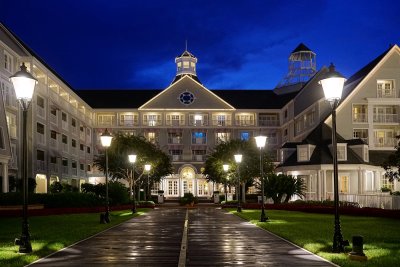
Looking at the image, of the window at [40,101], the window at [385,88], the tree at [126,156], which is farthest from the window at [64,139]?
the window at [385,88]

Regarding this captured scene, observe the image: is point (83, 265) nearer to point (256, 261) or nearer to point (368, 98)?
point (256, 261)

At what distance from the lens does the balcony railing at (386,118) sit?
60.4 metres

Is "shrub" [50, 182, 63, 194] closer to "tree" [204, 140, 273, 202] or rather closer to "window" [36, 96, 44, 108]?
"window" [36, 96, 44, 108]

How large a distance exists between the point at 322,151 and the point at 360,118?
7.07m

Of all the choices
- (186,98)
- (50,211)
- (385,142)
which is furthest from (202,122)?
(50,211)

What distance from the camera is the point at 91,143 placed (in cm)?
8962

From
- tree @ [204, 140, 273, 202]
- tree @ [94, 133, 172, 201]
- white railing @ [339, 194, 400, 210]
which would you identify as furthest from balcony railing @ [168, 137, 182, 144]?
white railing @ [339, 194, 400, 210]

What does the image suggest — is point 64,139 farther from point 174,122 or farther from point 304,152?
point 304,152

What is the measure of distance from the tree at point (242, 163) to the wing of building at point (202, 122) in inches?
113

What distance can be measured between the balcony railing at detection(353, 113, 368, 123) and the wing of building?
0.34ft

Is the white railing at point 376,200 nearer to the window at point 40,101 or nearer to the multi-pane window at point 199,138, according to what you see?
the window at point 40,101

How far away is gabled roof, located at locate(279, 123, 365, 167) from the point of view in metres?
55.2

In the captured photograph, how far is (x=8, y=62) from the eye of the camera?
53500 millimetres

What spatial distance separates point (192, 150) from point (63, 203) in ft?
166
